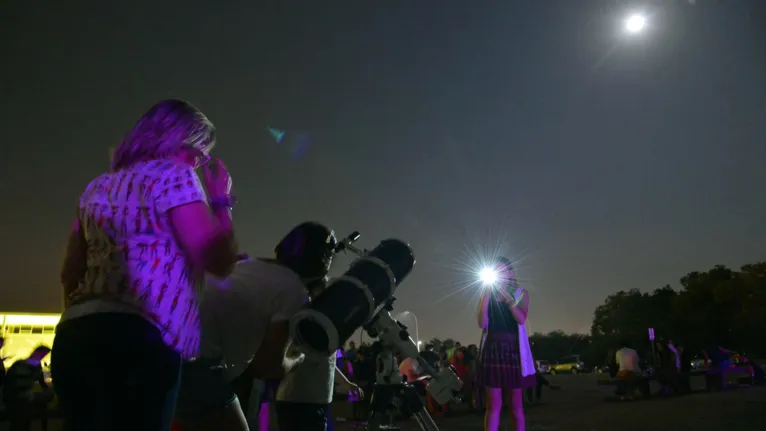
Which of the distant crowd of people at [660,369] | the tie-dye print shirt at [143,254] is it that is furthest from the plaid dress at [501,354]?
the distant crowd of people at [660,369]

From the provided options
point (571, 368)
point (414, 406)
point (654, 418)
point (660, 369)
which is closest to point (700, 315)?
point (571, 368)

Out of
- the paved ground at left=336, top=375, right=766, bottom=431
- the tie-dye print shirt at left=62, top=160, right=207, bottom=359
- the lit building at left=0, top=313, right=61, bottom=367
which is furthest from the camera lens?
the lit building at left=0, top=313, right=61, bottom=367

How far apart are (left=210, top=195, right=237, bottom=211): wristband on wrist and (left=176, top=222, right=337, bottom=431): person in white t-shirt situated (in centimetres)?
48

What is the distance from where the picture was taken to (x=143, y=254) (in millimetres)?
1685

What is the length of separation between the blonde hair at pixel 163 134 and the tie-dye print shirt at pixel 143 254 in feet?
0.31

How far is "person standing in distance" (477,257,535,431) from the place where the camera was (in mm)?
5617

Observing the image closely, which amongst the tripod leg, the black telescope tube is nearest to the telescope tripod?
the tripod leg

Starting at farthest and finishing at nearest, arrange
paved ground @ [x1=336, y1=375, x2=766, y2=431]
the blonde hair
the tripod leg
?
1. paved ground @ [x1=336, y1=375, x2=766, y2=431]
2. the tripod leg
3. the blonde hair

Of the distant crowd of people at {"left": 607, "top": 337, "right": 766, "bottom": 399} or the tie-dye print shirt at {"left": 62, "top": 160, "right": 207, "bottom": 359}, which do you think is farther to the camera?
the distant crowd of people at {"left": 607, "top": 337, "right": 766, "bottom": 399}

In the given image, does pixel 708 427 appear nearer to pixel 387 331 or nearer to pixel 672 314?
pixel 387 331

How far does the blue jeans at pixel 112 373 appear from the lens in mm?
1509

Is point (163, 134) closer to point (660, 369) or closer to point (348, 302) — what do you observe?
point (348, 302)

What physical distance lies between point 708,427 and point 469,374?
8245 mm

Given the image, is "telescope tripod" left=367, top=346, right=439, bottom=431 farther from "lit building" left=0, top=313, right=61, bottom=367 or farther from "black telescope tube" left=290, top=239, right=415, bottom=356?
"lit building" left=0, top=313, right=61, bottom=367
